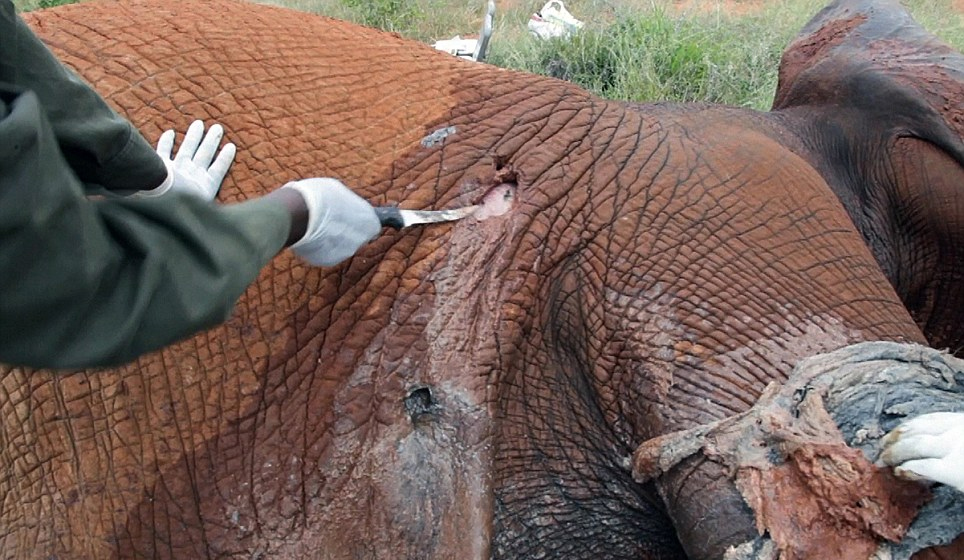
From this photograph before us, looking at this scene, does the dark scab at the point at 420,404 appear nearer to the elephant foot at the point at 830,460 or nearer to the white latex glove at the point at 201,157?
the elephant foot at the point at 830,460

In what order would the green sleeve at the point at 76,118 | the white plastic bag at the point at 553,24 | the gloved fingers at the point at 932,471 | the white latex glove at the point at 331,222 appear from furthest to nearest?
the white plastic bag at the point at 553,24
the white latex glove at the point at 331,222
the gloved fingers at the point at 932,471
the green sleeve at the point at 76,118

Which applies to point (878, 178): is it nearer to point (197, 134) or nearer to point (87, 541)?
point (197, 134)

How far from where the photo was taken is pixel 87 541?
1.84m

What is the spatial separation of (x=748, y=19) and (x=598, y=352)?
5.85 m

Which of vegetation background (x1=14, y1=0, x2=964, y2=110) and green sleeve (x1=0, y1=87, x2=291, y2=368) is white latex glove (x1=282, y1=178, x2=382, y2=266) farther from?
vegetation background (x1=14, y1=0, x2=964, y2=110)

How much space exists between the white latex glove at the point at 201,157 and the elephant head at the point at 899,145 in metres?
2.07

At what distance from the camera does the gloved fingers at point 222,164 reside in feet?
6.01

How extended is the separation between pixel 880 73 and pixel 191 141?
7.83 feet

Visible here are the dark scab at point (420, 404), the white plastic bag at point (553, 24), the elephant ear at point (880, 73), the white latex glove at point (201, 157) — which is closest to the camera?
the white latex glove at point (201, 157)

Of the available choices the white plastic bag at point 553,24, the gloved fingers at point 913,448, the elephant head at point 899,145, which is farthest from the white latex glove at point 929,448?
the white plastic bag at point 553,24

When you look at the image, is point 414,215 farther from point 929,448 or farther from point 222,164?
point 929,448

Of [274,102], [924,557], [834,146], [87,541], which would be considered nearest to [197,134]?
[274,102]

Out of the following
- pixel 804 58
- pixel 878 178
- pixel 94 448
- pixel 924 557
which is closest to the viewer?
pixel 924 557

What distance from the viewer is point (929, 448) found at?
148cm
